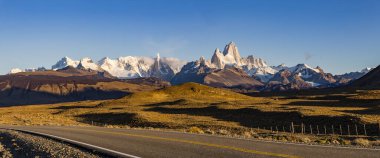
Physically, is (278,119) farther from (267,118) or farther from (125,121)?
(125,121)

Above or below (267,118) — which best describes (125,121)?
below

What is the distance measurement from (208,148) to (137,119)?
5676 cm

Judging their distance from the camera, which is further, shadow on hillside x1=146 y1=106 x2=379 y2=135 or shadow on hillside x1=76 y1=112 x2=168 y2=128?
shadow on hillside x1=76 y1=112 x2=168 y2=128

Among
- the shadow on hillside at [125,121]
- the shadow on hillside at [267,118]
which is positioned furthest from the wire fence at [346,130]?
the shadow on hillside at [125,121]

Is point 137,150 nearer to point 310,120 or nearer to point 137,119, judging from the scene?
point 310,120

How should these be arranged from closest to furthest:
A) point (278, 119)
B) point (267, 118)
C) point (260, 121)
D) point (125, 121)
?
point (260, 121)
point (278, 119)
point (267, 118)
point (125, 121)

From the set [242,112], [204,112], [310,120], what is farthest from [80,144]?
[204,112]

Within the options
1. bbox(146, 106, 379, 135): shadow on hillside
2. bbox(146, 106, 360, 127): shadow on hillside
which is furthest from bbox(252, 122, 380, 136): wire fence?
bbox(146, 106, 360, 127): shadow on hillside

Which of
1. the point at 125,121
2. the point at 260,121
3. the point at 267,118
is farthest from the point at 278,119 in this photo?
the point at 125,121

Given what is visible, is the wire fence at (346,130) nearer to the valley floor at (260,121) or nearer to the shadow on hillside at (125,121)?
the valley floor at (260,121)

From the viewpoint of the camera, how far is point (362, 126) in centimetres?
5169

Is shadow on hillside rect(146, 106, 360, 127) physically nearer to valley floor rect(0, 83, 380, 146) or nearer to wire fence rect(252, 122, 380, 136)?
valley floor rect(0, 83, 380, 146)

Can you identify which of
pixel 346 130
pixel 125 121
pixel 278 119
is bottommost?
pixel 346 130

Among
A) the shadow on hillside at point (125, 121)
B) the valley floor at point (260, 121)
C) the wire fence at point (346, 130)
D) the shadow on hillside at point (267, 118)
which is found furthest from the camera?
the shadow on hillside at point (125, 121)
